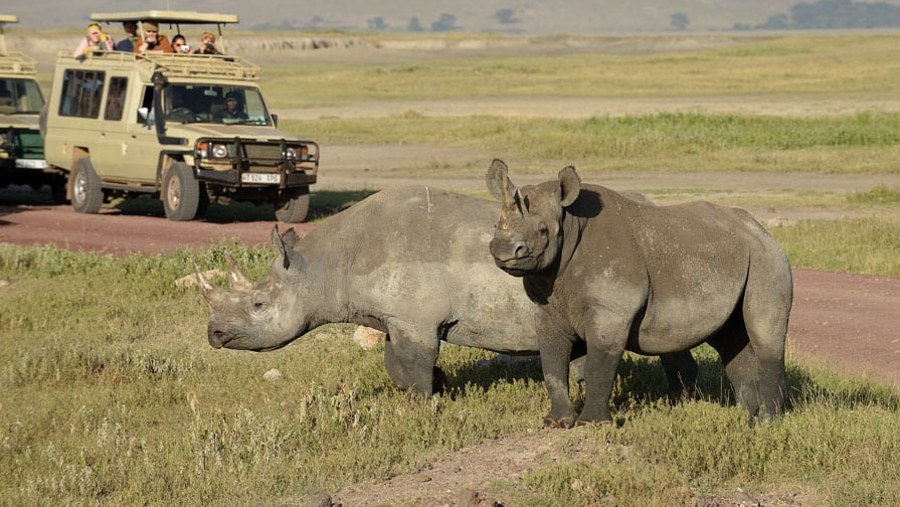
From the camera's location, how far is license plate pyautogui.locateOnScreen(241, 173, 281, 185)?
65.5ft

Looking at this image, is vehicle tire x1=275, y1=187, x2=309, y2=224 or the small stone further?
vehicle tire x1=275, y1=187, x2=309, y2=224

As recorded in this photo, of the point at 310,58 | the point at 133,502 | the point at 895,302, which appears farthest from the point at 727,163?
the point at 310,58

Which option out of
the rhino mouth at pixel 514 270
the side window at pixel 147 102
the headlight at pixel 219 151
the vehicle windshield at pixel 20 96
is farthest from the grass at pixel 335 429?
the vehicle windshield at pixel 20 96

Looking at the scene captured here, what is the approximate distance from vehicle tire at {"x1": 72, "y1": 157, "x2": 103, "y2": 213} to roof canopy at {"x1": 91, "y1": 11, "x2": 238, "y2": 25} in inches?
93.0

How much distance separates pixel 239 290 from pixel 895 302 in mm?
7927

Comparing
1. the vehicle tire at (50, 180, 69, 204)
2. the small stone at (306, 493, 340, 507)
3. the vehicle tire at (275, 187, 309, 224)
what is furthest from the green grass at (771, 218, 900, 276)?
the vehicle tire at (50, 180, 69, 204)

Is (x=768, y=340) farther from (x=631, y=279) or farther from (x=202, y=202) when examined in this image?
(x=202, y=202)

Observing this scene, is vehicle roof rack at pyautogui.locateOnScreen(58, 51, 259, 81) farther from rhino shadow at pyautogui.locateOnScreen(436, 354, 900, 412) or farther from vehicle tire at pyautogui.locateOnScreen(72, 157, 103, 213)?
rhino shadow at pyautogui.locateOnScreen(436, 354, 900, 412)

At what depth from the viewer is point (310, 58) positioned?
124 metres

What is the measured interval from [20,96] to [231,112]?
6522mm

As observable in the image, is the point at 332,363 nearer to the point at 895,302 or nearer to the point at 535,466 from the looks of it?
the point at 535,466

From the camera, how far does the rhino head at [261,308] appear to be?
28.1ft

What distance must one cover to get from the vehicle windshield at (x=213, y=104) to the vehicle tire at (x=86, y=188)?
203cm

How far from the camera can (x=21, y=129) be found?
77.8ft
